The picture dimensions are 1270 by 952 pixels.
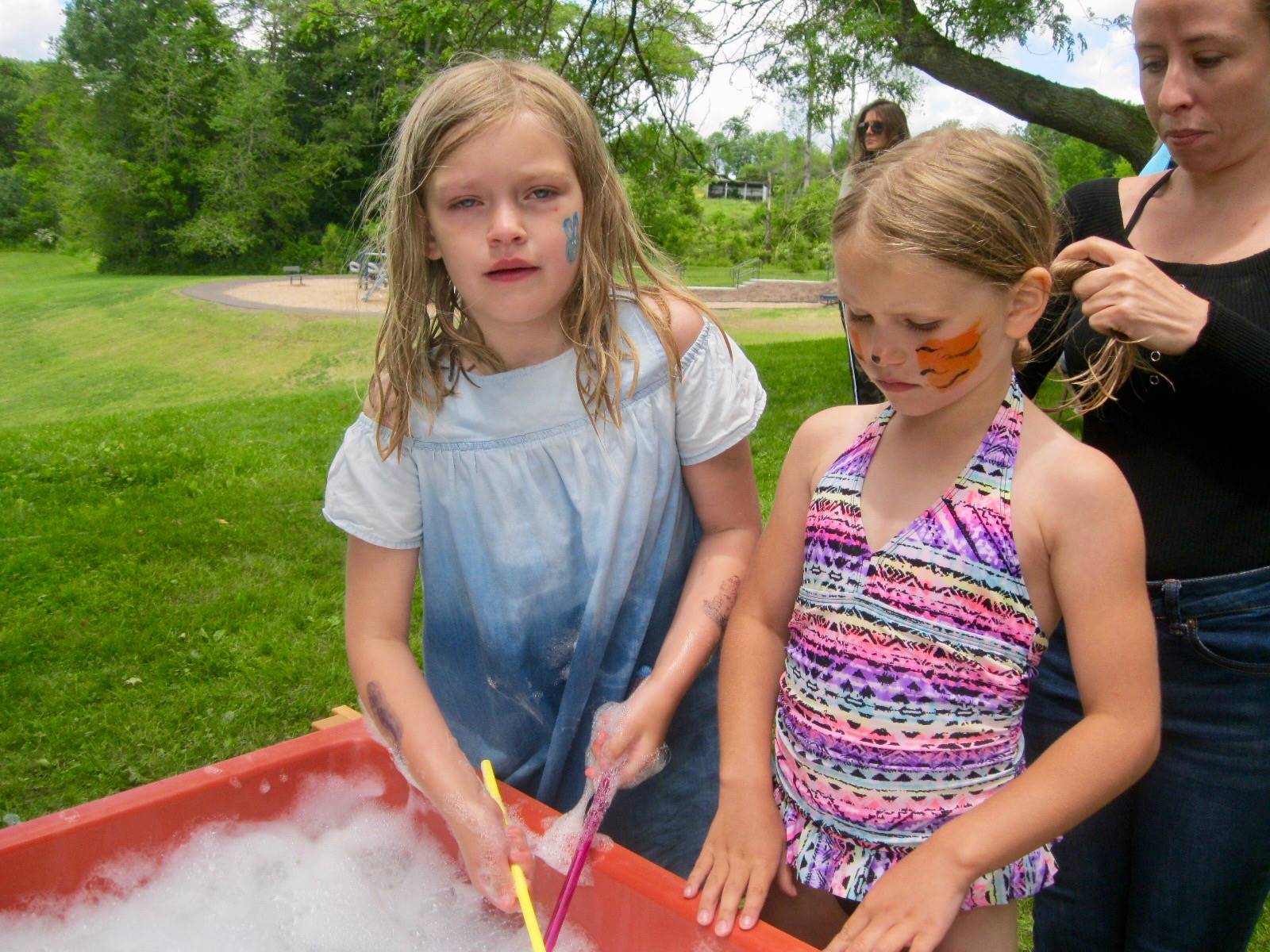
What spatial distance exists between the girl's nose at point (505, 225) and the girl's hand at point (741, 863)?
752 millimetres

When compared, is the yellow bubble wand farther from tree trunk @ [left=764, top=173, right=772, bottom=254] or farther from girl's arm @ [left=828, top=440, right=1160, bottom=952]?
tree trunk @ [left=764, top=173, right=772, bottom=254]

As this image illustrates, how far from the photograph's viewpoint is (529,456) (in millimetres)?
1469

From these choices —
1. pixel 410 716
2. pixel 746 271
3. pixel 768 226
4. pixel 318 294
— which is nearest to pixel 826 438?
pixel 410 716

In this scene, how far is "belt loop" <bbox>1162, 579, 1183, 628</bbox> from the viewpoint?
131cm

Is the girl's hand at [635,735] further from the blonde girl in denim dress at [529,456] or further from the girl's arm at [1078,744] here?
the girl's arm at [1078,744]

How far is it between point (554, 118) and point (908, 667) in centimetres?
86

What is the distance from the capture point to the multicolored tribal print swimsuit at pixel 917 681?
111 cm

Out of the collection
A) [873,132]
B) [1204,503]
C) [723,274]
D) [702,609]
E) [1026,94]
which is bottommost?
[723,274]

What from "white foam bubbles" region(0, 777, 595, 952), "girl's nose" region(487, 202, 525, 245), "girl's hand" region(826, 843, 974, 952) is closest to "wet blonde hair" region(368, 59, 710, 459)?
"girl's nose" region(487, 202, 525, 245)

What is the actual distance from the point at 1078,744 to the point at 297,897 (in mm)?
1094

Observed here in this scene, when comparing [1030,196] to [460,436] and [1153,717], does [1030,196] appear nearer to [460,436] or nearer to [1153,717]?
[1153,717]

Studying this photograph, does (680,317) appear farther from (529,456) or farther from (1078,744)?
(1078,744)

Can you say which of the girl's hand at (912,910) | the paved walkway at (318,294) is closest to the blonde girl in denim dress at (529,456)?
the girl's hand at (912,910)

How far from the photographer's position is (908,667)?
1123 millimetres
